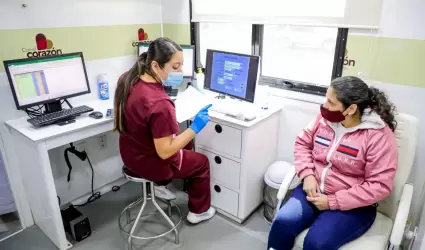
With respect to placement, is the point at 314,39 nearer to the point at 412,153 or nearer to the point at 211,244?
the point at 412,153

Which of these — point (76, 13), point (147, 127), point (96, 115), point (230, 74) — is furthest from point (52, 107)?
point (230, 74)

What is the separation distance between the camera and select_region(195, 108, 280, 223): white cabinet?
206 cm

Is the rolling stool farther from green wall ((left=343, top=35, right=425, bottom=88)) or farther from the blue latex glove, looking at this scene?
green wall ((left=343, top=35, right=425, bottom=88))

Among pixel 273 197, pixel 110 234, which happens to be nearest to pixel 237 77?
pixel 273 197

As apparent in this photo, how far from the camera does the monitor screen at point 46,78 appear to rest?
74.7 inches

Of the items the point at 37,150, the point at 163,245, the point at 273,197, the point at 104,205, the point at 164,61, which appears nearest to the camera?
the point at 164,61

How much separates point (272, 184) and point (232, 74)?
2.65ft

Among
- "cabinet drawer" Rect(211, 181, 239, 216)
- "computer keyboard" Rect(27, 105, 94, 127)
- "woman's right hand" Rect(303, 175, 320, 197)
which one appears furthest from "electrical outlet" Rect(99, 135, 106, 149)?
"woman's right hand" Rect(303, 175, 320, 197)

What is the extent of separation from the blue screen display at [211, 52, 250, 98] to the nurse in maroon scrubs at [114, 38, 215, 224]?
435 mm

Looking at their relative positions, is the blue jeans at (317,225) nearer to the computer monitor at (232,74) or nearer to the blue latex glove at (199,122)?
the blue latex glove at (199,122)

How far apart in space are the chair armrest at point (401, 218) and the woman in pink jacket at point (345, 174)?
93 mm

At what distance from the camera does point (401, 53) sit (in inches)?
70.1

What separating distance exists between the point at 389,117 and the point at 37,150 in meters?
1.91

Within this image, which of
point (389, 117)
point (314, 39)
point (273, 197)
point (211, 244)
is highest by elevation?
point (314, 39)
